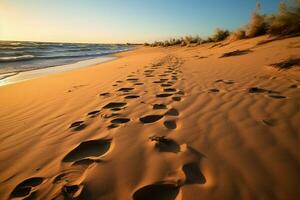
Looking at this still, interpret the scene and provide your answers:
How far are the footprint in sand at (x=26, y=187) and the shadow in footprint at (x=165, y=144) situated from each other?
937 mm

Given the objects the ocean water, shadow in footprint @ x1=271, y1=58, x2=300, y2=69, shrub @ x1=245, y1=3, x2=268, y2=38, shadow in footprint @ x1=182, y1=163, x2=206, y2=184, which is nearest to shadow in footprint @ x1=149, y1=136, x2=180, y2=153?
shadow in footprint @ x1=182, y1=163, x2=206, y2=184

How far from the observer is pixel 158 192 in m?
1.30

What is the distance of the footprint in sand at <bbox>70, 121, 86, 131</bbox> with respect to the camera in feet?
7.34

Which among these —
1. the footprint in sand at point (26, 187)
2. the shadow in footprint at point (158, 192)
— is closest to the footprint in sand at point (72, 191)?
the footprint in sand at point (26, 187)

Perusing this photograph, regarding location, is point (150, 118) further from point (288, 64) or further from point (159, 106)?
point (288, 64)

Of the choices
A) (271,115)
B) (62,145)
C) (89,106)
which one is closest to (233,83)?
(271,115)

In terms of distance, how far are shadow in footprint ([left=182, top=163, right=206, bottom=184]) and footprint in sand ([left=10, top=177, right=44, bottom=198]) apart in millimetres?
1042

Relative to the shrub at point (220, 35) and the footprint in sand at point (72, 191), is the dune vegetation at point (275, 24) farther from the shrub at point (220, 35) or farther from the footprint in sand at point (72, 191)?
the footprint in sand at point (72, 191)

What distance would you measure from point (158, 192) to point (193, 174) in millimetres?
291

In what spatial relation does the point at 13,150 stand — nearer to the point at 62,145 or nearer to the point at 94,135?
the point at 62,145

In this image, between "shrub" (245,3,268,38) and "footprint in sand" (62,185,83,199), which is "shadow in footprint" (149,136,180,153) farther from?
"shrub" (245,3,268,38)

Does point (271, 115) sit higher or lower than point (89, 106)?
higher

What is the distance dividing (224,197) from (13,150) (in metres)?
1.88

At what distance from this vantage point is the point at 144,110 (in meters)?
2.62
